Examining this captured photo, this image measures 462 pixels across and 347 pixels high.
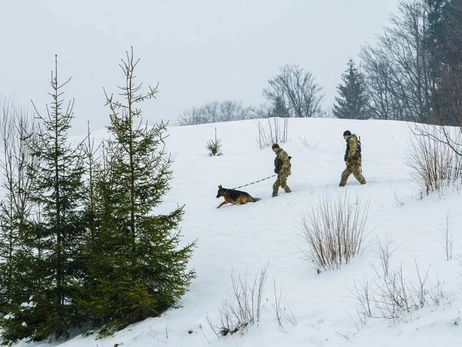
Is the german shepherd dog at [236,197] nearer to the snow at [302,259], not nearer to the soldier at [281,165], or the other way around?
the snow at [302,259]

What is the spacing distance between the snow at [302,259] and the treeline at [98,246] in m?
0.42

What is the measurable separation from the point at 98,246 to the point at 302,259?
367 centimetres

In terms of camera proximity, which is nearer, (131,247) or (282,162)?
(131,247)

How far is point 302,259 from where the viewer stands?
8.33 metres

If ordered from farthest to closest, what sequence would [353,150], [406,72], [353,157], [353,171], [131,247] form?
[406,72] → [353,171] → [353,157] → [353,150] → [131,247]

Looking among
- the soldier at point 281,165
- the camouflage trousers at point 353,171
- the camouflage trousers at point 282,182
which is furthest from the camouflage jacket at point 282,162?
the camouflage trousers at point 353,171

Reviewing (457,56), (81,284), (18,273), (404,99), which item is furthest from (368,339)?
(404,99)

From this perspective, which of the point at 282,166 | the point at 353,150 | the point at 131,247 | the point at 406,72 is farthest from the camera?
the point at 406,72

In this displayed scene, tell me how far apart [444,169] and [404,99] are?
27.6m

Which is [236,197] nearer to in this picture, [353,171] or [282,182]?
[282,182]

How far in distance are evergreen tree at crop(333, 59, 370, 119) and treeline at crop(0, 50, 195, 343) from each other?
38282mm

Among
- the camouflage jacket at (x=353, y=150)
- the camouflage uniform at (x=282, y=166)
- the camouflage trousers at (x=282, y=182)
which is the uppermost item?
the camouflage jacket at (x=353, y=150)

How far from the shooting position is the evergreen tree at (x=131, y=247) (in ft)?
24.1

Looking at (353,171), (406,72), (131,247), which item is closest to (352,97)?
(406,72)
